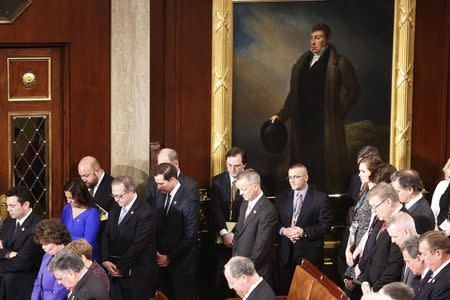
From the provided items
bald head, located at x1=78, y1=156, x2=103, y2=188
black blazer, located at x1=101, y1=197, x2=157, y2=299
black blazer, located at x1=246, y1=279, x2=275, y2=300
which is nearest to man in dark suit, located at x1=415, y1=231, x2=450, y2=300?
black blazer, located at x1=246, y1=279, x2=275, y2=300

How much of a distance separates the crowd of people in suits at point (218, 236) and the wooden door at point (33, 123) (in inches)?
11.3

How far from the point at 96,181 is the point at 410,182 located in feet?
10.3

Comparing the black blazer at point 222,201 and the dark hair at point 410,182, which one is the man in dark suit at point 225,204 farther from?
the dark hair at point 410,182

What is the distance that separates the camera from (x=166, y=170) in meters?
10.1

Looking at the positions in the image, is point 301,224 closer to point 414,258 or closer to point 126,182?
point 126,182

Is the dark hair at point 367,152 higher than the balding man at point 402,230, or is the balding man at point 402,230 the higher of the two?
the dark hair at point 367,152

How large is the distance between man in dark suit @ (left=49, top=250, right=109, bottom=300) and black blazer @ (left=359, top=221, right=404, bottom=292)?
93.1 inches

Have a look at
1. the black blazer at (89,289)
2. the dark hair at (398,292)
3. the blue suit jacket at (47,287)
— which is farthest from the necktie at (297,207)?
the dark hair at (398,292)

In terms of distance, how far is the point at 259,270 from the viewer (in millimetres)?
9648

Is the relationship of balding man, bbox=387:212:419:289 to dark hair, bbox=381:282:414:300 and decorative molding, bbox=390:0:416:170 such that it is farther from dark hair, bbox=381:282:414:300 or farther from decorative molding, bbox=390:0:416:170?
decorative molding, bbox=390:0:416:170

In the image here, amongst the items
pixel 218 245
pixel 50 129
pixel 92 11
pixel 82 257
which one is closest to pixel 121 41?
pixel 92 11

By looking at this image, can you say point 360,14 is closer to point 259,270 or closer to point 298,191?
point 298,191

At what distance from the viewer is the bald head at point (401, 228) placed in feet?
27.8

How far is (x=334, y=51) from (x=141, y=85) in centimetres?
224
